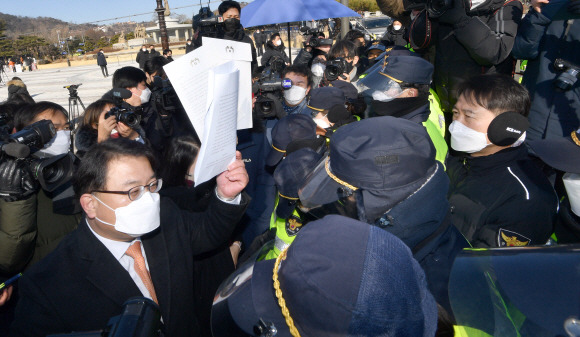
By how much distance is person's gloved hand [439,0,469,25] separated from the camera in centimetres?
294

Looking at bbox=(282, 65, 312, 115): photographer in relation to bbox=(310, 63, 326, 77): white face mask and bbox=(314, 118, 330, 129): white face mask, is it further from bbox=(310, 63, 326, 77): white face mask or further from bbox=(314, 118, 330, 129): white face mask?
bbox=(310, 63, 326, 77): white face mask

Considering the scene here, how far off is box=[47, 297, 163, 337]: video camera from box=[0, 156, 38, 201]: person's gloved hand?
141 centimetres

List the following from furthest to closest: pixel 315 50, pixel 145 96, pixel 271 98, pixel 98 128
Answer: pixel 315 50 < pixel 145 96 < pixel 271 98 < pixel 98 128

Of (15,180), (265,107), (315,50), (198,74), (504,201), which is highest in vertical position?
(198,74)

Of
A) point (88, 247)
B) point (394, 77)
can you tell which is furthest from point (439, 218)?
point (394, 77)

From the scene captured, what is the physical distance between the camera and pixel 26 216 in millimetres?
2164

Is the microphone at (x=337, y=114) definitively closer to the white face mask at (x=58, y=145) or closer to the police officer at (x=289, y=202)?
the police officer at (x=289, y=202)

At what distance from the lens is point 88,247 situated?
5.64 feet

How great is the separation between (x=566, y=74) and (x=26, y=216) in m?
3.35

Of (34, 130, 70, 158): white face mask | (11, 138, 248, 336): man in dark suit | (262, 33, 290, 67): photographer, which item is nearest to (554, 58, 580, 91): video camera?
(11, 138, 248, 336): man in dark suit

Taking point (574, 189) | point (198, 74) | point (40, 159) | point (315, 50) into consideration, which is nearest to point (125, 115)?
point (40, 159)

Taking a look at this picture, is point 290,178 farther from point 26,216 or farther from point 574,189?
point 26,216

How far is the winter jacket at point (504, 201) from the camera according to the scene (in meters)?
1.77

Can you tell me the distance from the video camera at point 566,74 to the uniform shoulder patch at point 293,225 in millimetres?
2042
